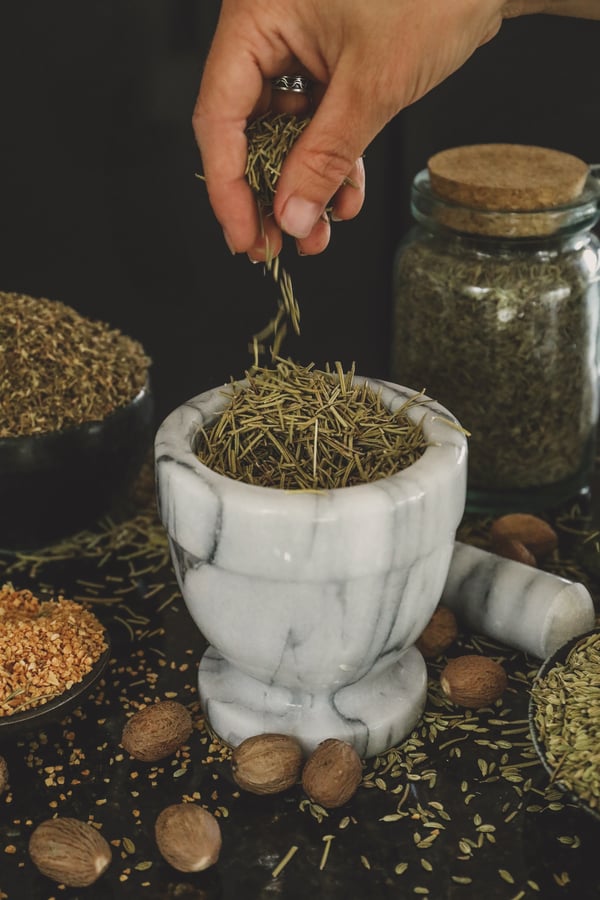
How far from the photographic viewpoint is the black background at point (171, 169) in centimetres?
201

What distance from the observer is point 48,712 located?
1.22 metres

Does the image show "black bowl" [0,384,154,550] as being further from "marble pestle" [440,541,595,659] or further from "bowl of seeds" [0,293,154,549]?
"marble pestle" [440,541,595,659]

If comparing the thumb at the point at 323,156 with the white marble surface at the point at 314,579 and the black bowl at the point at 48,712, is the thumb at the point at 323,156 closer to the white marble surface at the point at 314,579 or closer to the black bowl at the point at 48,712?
the white marble surface at the point at 314,579

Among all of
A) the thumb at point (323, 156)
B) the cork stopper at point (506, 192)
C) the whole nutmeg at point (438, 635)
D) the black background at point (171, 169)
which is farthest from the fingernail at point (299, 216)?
the black background at point (171, 169)

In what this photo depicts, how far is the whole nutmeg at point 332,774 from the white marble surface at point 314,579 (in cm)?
5

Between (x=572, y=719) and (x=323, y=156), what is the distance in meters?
0.64

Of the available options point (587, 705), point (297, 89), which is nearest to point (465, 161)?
point (297, 89)

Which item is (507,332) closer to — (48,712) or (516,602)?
(516,602)

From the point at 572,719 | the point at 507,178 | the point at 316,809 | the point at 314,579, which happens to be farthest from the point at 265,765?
the point at 507,178

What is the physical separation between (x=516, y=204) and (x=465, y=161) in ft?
0.48

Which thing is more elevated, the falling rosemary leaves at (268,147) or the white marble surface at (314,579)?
the falling rosemary leaves at (268,147)

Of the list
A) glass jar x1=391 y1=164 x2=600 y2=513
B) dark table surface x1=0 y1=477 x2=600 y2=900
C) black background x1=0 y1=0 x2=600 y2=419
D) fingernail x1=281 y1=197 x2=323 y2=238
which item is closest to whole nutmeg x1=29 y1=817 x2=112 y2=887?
dark table surface x1=0 y1=477 x2=600 y2=900

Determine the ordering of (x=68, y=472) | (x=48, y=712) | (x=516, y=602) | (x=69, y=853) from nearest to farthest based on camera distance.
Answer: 1. (x=69, y=853)
2. (x=48, y=712)
3. (x=516, y=602)
4. (x=68, y=472)

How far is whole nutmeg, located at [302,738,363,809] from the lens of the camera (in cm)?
116
